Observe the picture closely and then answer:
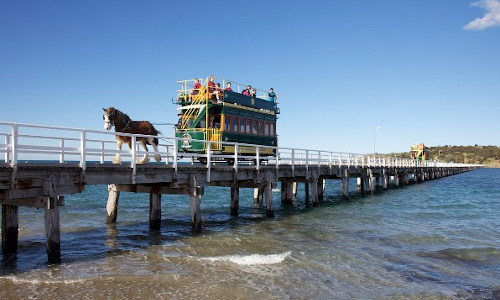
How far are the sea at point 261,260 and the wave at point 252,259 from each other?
3cm

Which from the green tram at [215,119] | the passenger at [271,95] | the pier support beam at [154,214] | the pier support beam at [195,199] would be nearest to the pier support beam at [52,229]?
the pier support beam at [195,199]

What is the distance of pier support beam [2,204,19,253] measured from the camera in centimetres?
1150

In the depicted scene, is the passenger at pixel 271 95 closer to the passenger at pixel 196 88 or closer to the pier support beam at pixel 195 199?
the passenger at pixel 196 88

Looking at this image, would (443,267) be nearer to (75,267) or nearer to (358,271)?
(358,271)

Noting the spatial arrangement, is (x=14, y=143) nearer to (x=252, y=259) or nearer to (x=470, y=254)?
(x=252, y=259)

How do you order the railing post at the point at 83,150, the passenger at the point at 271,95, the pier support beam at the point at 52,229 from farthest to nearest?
the passenger at the point at 271,95, the railing post at the point at 83,150, the pier support beam at the point at 52,229

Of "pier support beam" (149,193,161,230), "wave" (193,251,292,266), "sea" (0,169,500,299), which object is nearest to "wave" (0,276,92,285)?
"sea" (0,169,500,299)

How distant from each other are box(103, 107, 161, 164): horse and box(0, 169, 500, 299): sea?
295 centimetres

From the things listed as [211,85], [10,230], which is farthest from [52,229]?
[211,85]

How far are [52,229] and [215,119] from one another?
1094 centimetres

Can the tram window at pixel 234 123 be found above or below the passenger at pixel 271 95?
below

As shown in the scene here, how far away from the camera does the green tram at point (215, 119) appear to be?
62.6 feet

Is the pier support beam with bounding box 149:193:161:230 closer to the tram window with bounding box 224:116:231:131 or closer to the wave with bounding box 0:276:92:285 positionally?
the tram window with bounding box 224:116:231:131

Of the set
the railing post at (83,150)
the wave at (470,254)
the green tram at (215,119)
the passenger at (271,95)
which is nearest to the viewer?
the railing post at (83,150)
